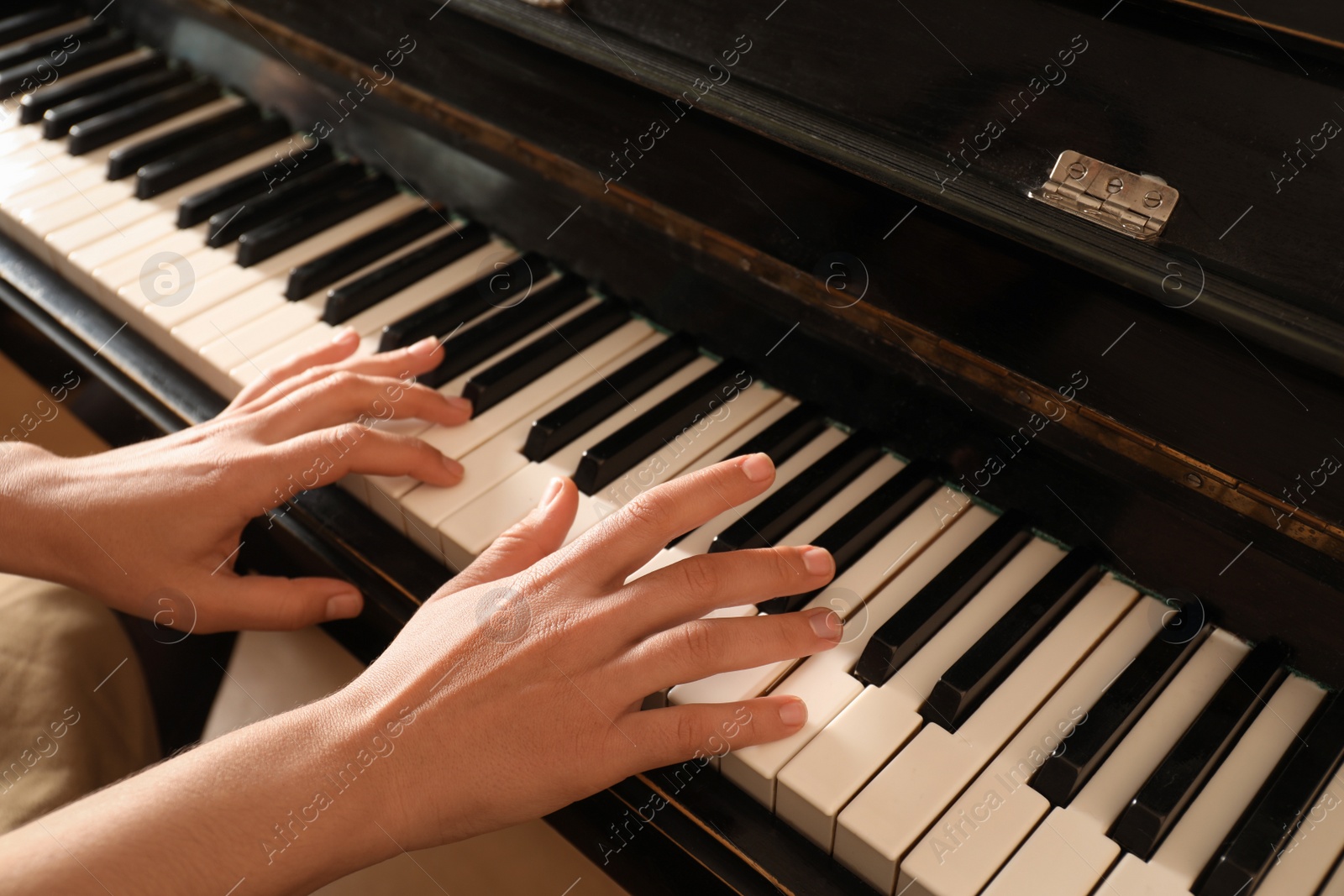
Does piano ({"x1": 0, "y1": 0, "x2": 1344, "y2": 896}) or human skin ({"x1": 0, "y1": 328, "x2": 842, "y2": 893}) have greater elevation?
piano ({"x1": 0, "y1": 0, "x2": 1344, "y2": 896})

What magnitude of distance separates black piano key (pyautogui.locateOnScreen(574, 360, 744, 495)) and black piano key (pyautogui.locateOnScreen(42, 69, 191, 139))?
1.45 meters

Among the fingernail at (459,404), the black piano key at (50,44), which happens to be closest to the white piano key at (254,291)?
the fingernail at (459,404)

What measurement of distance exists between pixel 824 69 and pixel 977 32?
19cm

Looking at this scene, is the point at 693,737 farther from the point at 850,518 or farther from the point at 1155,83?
the point at 1155,83

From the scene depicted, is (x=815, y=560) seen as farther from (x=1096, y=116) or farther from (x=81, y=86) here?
(x=81, y=86)

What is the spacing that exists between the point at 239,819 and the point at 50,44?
207 centimetres

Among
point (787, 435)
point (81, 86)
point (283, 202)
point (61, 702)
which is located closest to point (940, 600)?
point (787, 435)

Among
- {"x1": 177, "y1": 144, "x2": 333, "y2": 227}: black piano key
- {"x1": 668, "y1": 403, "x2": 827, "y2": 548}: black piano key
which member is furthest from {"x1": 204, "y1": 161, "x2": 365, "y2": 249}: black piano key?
{"x1": 668, "y1": 403, "x2": 827, "y2": 548}: black piano key

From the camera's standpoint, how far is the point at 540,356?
1.53 metres

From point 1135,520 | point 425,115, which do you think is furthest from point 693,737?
point 425,115

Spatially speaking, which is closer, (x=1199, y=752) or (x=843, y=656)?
(x=1199, y=752)

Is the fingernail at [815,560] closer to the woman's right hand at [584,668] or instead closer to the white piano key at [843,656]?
the woman's right hand at [584,668]

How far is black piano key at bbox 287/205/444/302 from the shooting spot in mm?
1676

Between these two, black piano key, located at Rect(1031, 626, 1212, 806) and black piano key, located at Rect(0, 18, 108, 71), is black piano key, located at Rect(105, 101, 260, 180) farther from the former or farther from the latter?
black piano key, located at Rect(1031, 626, 1212, 806)
